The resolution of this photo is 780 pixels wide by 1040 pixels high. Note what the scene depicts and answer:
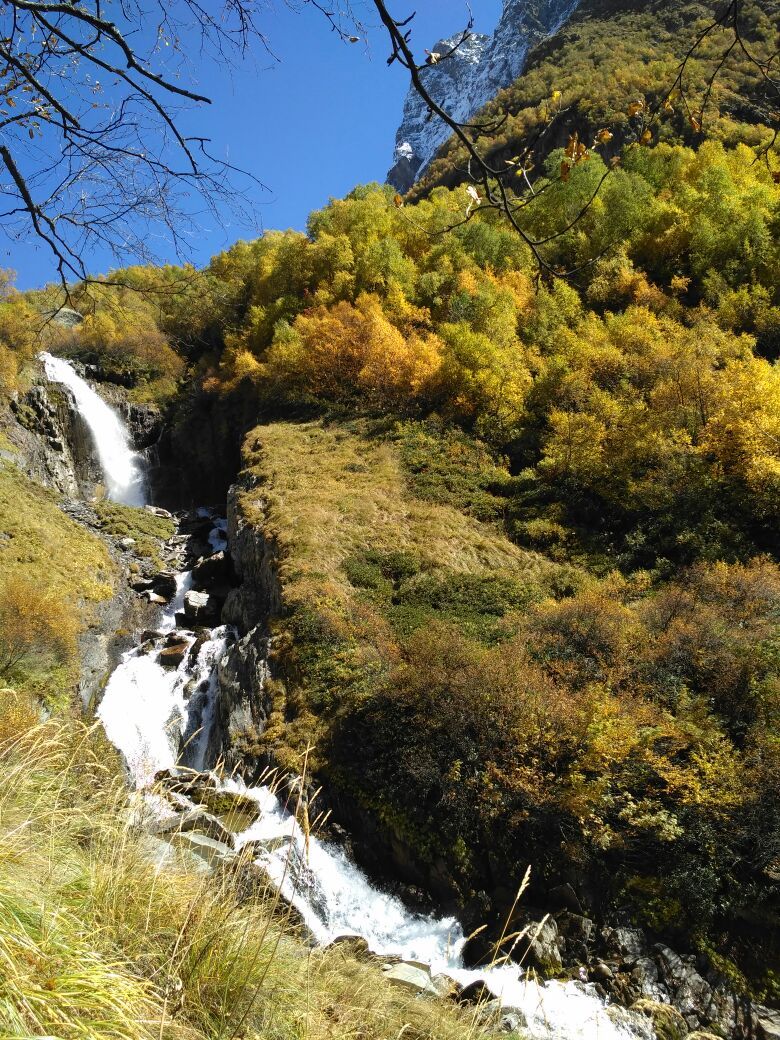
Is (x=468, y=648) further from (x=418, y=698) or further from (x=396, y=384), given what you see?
(x=396, y=384)

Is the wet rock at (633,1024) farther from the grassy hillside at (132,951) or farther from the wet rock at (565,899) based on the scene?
the grassy hillside at (132,951)

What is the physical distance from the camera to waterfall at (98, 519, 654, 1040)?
4566 mm

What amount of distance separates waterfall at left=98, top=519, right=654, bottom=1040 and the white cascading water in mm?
14

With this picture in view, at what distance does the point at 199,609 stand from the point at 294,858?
11.7 meters

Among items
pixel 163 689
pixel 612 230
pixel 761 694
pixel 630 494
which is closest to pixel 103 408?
pixel 163 689

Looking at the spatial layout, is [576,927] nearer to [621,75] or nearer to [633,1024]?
[633,1024]

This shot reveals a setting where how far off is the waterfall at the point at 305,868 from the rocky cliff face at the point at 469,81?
267 ft

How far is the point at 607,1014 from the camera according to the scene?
535cm

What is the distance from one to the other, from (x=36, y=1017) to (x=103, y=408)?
3095cm

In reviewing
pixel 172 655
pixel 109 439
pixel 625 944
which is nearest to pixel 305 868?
pixel 625 944

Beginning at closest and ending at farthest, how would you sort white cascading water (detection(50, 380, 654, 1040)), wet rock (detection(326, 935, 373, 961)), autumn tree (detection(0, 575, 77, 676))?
1. wet rock (detection(326, 935, 373, 961))
2. white cascading water (detection(50, 380, 654, 1040))
3. autumn tree (detection(0, 575, 77, 676))

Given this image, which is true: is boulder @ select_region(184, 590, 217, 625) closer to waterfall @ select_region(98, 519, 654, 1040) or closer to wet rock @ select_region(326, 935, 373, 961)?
waterfall @ select_region(98, 519, 654, 1040)

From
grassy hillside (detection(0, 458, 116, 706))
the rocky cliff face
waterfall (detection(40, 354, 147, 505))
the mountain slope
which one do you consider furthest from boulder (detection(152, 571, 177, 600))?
the rocky cliff face

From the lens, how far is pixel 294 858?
640 cm
